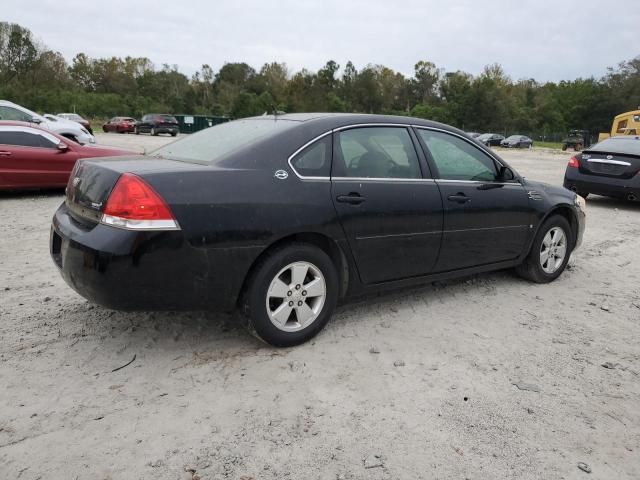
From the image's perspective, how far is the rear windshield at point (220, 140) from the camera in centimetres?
356

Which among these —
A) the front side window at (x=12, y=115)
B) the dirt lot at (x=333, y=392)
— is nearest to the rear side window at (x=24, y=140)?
the dirt lot at (x=333, y=392)

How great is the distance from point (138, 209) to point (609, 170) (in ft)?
31.9

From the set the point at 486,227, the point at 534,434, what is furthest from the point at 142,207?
the point at 486,227

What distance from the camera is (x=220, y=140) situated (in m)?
3.84

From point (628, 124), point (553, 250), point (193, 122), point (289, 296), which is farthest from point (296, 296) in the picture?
point (193, 122)

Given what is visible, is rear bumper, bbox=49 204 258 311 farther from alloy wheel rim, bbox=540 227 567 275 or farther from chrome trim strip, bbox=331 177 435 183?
alloy wheel rim, bbox=540 227 567 275

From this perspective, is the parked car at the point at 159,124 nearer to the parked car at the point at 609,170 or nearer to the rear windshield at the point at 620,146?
the parked car at the point at 609,170

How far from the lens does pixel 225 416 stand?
278 cm

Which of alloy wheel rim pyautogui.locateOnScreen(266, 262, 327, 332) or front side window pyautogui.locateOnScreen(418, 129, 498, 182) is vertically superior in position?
front side window pyautogui.locateOnScreen(418, 129, 498, 182)

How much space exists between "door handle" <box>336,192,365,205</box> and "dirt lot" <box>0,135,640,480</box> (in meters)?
0.94

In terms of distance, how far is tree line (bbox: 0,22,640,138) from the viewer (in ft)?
200

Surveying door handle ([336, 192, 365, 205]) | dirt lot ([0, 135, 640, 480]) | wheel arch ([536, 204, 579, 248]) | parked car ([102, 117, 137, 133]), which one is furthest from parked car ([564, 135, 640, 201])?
parked car ([102, 117, 137, 133])

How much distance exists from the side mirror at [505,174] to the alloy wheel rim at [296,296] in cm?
212

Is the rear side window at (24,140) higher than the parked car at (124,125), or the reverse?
the rear side window at (24,140)
